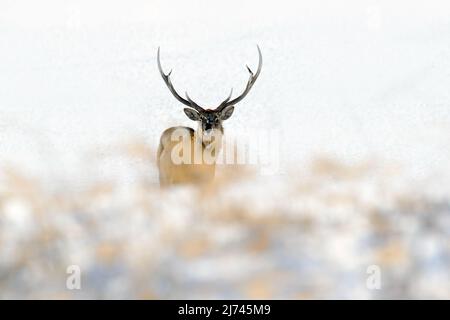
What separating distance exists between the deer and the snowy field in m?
0.24

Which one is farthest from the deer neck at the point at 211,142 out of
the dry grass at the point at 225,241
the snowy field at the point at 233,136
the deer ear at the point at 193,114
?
the dry grass at the point at 225,241

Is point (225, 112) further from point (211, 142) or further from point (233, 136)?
point (233, 136)

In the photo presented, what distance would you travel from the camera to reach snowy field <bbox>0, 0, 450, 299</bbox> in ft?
21.9

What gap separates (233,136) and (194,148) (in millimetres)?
1179

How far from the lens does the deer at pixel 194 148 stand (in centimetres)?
852

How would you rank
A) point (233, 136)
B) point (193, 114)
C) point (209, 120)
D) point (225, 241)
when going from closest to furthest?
1. point (225, 241)
2. point (209, 120)
3. point (193, 114)
4. point (233, 136)

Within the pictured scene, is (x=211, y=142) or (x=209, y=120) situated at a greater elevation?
(x=209, y=120)

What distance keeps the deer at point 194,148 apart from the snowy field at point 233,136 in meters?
0.24

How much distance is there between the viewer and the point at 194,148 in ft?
28.3

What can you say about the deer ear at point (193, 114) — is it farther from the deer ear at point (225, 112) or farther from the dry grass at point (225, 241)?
the dry grass at point (225, 241)

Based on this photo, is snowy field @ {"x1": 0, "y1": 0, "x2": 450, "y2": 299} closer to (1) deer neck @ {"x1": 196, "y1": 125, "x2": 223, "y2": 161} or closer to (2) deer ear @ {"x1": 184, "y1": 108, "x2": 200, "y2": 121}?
(1) deer neck @ {"x1": 196, "y1": 125, "x2": 223, "y2": 161}

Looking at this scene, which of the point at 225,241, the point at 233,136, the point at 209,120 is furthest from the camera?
the point at 233,136

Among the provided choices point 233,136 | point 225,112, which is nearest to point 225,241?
point 225,112

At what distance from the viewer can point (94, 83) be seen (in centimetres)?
1130
